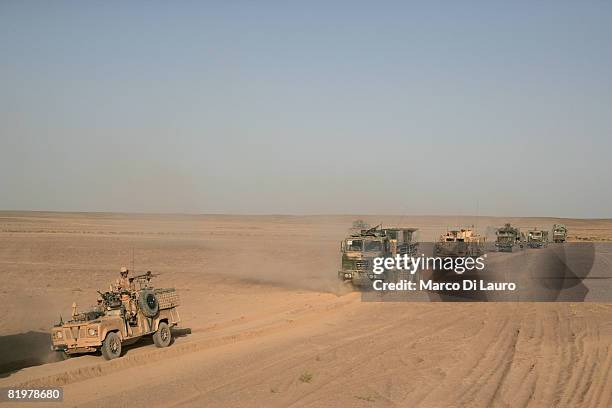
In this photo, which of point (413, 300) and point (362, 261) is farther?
point (362, 261)

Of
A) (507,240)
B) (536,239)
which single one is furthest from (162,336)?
(536,239)

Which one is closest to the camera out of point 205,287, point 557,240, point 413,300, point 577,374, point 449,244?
point 577,374

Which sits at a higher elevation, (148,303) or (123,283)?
(123,283)

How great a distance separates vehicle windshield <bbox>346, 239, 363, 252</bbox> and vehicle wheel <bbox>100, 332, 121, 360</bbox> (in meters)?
15.5

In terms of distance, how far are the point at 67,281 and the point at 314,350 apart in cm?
2185

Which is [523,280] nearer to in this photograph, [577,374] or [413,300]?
[413,300]

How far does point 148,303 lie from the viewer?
16500 millimetres

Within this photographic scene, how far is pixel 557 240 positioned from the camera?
72000 millimetres

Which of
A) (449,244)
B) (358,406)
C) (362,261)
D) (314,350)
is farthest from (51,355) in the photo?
(449,244)

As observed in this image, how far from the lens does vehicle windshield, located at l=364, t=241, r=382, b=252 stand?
2889cm

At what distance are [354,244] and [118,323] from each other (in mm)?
15564

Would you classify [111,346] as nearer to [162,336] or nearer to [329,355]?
[162,336]

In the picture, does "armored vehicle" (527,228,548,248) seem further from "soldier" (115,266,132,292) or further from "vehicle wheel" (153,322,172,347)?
"soldier" (115,266,132,292)

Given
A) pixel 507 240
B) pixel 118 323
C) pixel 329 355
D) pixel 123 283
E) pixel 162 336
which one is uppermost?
pixel 123 283
